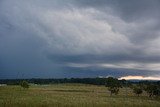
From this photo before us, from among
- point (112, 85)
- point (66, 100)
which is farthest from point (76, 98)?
point (112, 85)

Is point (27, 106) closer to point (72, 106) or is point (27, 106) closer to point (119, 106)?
point (72, 106)

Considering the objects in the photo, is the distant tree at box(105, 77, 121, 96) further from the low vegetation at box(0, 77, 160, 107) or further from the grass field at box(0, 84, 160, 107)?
the grass field at box(0, 84, 160, 107)

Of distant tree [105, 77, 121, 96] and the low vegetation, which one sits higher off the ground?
distant tree [105, 77, 121, 96]

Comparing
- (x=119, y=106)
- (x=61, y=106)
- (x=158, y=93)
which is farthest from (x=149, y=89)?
(x=61, y=106)

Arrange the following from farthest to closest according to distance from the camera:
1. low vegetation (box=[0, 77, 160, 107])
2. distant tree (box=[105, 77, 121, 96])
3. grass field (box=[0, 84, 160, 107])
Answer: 1. distant tree (box=[105, 77, 121, 96])
2. low vegetation (box=[0, 77, 160, 107])
3. grass field (box=[0, 84, 160, 107])

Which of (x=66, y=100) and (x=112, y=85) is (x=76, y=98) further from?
(x=112, y=85)

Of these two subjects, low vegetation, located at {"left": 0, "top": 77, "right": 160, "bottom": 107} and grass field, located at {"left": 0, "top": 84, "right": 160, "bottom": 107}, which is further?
low vegetation, located at {"left": 0, "top": 77, "right": 160, "bottom": 107}

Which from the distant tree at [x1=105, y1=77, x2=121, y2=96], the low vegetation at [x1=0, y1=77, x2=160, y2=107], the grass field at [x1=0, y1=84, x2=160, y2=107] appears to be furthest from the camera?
the distant tree at [x1=105, y1=77, x2=121, y2=96]

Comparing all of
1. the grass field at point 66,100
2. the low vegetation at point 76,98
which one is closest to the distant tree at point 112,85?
the low vegetation at point 76,98

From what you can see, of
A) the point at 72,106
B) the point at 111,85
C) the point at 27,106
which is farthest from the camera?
the point at 111,85

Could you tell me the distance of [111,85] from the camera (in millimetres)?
122562

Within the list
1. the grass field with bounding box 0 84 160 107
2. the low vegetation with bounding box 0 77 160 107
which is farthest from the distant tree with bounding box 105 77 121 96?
the grass field with bounding box 0 84 160 107

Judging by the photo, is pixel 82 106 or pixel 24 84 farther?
pixel 24 84

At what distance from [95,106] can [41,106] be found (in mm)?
10123
